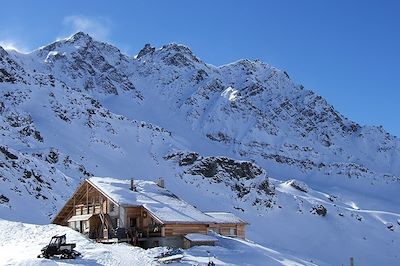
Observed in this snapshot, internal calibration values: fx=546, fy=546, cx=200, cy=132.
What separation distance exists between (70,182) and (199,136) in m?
65.9

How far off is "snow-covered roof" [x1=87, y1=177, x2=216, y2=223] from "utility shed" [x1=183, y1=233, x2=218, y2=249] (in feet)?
3.34

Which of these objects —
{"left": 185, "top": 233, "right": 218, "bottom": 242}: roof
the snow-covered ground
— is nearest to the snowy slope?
the snow-covered ground

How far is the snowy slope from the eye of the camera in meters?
66.5

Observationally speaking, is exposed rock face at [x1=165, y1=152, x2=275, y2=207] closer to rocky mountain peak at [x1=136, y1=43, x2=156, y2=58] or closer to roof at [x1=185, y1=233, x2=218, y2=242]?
roof at [x1=185, y1=233, x2=218, y2=242]

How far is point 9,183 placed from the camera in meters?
49.6

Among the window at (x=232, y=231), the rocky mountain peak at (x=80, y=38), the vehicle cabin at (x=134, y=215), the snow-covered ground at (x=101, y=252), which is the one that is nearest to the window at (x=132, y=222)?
the vehicle cabin at (x=134, y=215)

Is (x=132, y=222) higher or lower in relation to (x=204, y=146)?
lower

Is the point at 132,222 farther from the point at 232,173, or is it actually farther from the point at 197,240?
the point at 232,173

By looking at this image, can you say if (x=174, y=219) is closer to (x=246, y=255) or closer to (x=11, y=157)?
(x=246, y=255)

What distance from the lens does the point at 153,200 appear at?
36.8 m

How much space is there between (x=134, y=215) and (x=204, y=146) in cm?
8002

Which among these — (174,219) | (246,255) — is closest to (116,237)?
(174,219)

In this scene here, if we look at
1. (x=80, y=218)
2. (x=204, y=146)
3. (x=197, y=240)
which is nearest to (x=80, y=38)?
(x=204, y=146)

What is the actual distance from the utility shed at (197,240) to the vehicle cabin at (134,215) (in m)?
0.56
